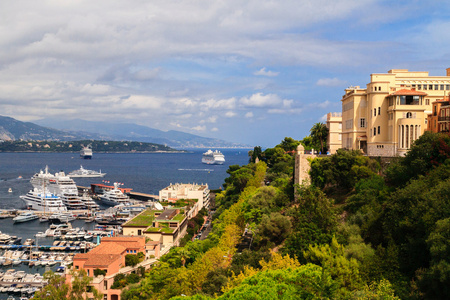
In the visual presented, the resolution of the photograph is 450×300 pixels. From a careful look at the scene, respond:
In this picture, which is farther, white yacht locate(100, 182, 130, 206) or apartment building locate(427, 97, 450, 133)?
white yacht locate(100, 182, 130, 206)

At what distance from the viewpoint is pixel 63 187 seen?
103m

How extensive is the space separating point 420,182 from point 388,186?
6044 millimetres

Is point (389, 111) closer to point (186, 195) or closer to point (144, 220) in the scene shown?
point (144, 220)

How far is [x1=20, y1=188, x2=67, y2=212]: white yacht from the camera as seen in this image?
85.7 meters

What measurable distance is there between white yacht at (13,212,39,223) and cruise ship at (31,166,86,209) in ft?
36.8

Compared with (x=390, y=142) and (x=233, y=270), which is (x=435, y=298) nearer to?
(x=233, y=270)

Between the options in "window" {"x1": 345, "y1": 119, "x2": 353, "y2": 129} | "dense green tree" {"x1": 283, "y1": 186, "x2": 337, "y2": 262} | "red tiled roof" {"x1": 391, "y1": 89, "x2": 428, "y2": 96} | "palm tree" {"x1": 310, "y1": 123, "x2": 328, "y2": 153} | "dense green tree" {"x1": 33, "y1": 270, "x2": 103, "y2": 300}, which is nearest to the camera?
"dense green tree" {"x1": 283, "y1": 186, "x2": 337, "y2": 262}

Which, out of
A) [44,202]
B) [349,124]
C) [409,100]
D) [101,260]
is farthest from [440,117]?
[44,202]

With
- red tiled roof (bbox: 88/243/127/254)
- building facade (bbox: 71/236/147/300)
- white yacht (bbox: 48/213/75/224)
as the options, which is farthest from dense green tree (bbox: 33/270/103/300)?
white yacht (bbox: 48/213/75/224)

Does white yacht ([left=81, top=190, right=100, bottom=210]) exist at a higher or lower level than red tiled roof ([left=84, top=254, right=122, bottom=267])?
lower

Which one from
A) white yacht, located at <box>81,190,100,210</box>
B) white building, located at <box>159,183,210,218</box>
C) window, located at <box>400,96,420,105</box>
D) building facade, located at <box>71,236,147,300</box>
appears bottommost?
white yacht, located at <box>81,190,100,210</box>

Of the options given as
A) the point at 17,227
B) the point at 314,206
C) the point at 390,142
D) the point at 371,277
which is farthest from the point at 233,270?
the point at 17,227

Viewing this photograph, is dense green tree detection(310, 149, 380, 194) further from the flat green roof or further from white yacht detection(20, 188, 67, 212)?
white yacht detection(20, 188, 67, 212)

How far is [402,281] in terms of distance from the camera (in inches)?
810
